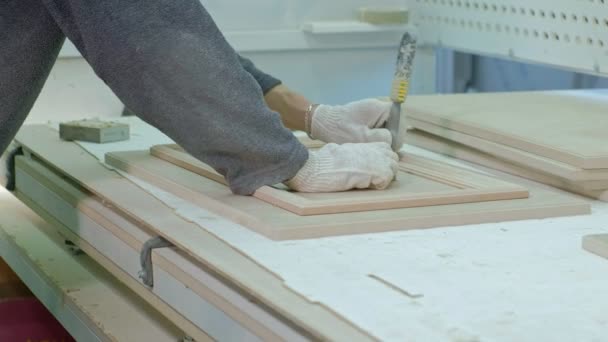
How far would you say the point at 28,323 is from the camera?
5.25ft

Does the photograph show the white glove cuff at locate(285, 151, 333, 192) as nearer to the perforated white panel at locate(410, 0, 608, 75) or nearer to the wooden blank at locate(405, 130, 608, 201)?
the wooden blank at locate(405, 130, 608, 201)

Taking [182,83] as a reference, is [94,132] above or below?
below

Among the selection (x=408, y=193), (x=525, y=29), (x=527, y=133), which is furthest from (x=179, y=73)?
(x=525, y=29)

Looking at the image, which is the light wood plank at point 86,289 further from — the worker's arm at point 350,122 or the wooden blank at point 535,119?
the wooden blank at point 535,119

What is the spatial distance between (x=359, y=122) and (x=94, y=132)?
0.48 meters

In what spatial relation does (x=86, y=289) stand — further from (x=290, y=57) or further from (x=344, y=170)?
(x=290, y=57)

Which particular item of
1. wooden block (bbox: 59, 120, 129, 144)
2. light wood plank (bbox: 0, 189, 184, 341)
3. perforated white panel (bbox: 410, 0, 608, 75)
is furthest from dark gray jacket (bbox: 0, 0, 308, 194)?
perforated white panel (bbox: 410, 0, 608, 75)

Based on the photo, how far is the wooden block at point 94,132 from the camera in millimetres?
1686

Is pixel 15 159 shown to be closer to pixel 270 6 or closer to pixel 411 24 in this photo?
pixel 270 6

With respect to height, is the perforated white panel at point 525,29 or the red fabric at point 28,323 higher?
the perforated white panel at point 525,29

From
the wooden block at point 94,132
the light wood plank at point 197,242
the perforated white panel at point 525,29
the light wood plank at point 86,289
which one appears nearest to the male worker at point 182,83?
the light wood plank at point 197,242

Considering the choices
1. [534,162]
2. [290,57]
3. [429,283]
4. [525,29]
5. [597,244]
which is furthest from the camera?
[290,57]

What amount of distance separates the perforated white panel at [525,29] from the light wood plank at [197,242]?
57cm

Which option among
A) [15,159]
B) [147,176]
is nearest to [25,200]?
[15,159]
